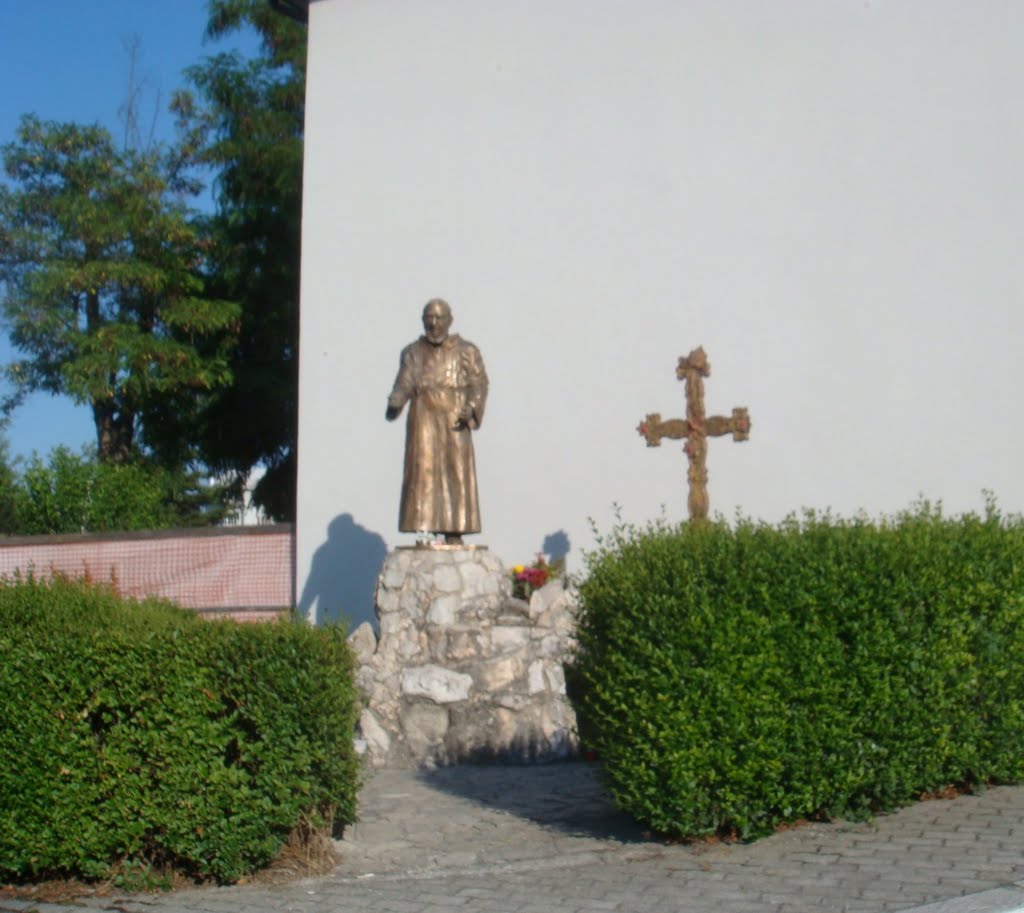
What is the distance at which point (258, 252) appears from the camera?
2122cm

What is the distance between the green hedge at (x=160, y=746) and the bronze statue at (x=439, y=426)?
4394 millimetres

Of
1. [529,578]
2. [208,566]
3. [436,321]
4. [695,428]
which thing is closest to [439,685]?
[529,578]

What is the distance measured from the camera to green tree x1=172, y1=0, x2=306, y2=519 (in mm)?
20891

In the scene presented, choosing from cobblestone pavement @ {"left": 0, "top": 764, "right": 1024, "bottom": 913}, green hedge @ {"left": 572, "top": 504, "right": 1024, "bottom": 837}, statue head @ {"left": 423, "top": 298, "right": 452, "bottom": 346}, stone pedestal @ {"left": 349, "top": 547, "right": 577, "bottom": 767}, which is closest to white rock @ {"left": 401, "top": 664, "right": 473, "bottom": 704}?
stone pedestal @ {"left": 349, "top": 547, "right": 577, "bottom": 767}

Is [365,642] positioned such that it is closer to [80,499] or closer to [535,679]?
[535,679]

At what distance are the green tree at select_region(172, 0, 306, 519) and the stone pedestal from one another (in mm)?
11128

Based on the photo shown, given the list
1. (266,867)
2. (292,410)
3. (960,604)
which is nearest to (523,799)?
(266,867)

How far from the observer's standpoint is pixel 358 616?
14836mm

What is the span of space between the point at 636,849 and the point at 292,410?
51.3 feet

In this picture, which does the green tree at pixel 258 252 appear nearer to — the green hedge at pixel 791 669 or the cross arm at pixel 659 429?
the cross arm at pixel 659 429

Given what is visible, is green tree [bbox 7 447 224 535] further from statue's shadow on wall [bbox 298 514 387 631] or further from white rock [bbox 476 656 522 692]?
white rock [bbox 476 656 522 692]

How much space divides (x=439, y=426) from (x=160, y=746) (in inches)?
198

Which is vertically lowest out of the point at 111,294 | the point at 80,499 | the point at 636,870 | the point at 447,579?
the point at 636,870

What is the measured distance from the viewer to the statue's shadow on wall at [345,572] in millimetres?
14844
